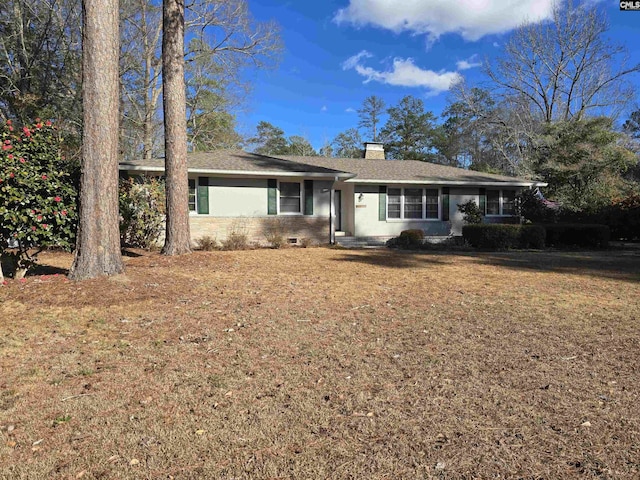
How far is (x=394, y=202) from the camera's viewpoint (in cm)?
1703

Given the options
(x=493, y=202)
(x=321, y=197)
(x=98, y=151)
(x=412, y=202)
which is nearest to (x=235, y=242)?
(x=321, y=197)

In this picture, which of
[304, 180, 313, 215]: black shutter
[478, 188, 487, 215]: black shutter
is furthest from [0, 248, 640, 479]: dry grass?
[478, 188, 487, 215]: black shutter

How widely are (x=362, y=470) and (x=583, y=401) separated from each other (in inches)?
71.1

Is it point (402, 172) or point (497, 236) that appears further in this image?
point (402, 172)

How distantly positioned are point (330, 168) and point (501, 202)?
7.67 meters

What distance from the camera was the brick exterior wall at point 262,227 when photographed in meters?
13.9

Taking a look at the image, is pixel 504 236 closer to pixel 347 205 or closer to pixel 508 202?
pixel 508 202

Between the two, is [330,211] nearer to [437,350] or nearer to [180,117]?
[180,117]

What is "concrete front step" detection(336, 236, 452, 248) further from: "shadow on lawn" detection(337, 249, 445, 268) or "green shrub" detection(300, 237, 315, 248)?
"shadow on lawn" detection(337, 249, 445, 268)

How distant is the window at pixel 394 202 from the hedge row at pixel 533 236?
334cm

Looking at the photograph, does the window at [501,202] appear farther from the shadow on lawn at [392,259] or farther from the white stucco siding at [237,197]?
the white stucco siding at [237,197]

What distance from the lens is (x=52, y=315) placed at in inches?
191

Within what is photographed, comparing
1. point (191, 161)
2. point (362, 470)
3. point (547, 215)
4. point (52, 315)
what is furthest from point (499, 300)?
point (547, 215)

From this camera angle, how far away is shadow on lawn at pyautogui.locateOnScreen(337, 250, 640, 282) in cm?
894
